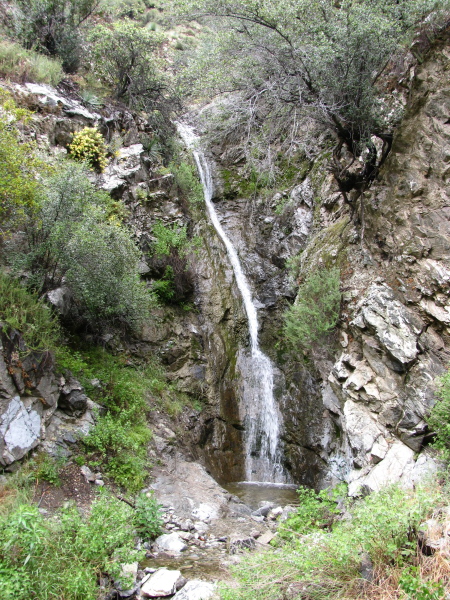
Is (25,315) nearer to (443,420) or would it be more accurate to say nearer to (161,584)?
(161,584)

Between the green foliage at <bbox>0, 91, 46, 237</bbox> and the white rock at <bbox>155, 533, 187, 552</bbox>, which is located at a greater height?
the green foliage at <bbox>0, 91, 46, 237</bbox>

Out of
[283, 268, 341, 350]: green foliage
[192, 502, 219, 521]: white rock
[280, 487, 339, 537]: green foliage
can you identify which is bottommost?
[192, 502, 219, 521]: white rock

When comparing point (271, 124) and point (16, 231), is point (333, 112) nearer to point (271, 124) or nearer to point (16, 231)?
point (271, 124)

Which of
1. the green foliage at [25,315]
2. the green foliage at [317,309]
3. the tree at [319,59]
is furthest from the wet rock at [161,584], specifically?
the tree at [319,59]

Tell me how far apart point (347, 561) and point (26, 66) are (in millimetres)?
15494

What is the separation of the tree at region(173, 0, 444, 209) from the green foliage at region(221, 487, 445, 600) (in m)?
7.86

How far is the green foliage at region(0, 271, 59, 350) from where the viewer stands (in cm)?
657

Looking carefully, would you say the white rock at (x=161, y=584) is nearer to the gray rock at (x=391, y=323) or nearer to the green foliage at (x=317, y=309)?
the gray rock at (x=391, y=323)

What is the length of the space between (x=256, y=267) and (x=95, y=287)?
6.93m

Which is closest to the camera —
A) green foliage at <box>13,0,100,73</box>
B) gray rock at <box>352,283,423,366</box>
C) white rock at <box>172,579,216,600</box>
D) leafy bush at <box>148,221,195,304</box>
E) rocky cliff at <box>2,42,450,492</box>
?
white rock at <box>172,579,216,600</box>

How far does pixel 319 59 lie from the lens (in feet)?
27.5

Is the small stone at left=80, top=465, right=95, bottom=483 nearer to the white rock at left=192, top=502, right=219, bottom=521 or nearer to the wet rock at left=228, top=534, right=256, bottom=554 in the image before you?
the white rock at left=192, top=502, right=219, bottom=521

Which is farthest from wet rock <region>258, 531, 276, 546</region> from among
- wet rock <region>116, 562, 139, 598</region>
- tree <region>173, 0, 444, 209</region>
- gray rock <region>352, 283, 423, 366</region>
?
tree <region>173, 0, 444, 209</region>

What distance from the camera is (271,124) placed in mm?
10352
